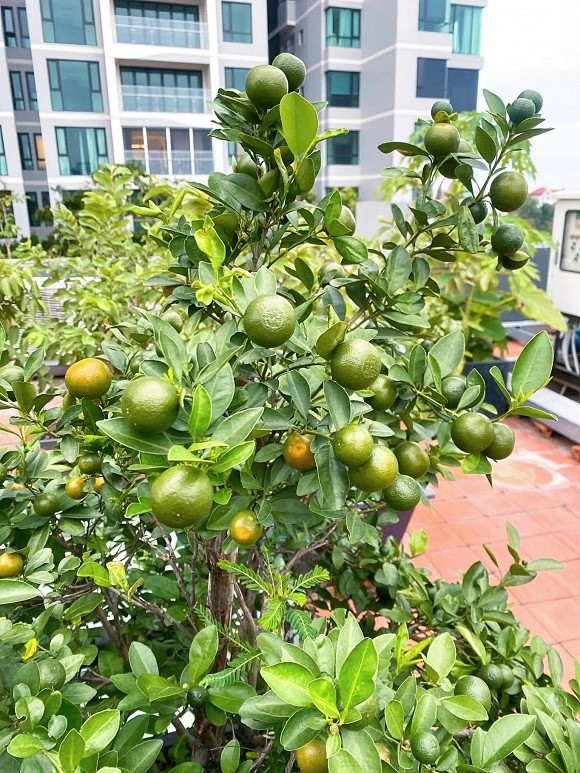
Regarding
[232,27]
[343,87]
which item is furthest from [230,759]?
[343,87]

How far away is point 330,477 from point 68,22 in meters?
12.9

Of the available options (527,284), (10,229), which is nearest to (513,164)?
(527,284)

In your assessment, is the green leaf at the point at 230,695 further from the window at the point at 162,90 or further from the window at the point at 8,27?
the window at the point at 8,27

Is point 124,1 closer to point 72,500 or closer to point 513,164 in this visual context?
point 513,164

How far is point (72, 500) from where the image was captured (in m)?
0.79

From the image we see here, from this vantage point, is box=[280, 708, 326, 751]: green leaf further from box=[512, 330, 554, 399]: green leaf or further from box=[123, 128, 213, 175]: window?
box=[123, 128, 213, 175]: window

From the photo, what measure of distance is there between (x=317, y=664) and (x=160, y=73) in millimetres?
13162

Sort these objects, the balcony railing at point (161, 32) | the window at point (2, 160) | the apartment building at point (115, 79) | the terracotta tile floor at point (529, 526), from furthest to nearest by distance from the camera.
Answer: the window at point (2, 160), the balcony railing at point (161, 32), the apartment building at point (115, 79), the terracotta tile floor at point (529, 526)

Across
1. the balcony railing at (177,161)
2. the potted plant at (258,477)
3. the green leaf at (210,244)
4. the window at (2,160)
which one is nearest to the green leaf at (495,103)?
the potted plant at (258,477)

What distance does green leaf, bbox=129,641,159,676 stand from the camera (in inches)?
25.9

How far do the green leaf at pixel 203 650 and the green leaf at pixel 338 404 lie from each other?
27 centimetres

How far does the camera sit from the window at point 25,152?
39.9 feet

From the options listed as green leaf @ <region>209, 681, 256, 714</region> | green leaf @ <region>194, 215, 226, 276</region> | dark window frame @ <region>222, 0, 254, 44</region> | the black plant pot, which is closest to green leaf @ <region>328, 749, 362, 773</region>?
green leaf @ <region>209, 681, 256, 714</region>

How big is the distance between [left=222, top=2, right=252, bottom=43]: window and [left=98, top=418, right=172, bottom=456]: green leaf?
13.2 m
